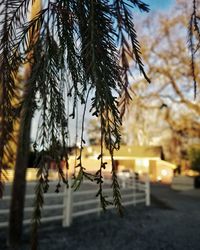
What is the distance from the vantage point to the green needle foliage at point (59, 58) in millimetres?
1551

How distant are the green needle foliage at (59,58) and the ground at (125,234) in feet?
16.5

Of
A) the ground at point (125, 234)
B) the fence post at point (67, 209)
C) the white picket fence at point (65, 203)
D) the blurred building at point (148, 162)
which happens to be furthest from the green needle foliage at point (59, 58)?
the blurred building at point (148, 162)

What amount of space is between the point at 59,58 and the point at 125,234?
23.1 feet

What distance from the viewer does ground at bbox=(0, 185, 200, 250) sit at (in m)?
6.92

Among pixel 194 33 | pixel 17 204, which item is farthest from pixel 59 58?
pixel 17 204

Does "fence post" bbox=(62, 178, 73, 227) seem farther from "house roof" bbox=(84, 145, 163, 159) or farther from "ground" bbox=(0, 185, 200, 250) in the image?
"house roof" bbox=(84, 145, 163, 159)

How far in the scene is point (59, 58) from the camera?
171 centimetres

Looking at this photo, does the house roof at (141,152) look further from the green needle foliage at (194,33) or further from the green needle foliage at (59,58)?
the green needle foliage at (59,58)

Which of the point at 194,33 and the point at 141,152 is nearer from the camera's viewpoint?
the point at 194,33

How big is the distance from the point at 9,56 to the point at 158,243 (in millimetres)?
6207

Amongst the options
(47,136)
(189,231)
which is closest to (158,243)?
(189,231)

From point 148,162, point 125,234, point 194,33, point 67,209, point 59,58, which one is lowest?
point 125,234

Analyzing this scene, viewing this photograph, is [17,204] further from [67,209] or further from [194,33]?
[194,33]

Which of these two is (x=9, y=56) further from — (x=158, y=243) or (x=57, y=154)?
(x=158, y=243)
